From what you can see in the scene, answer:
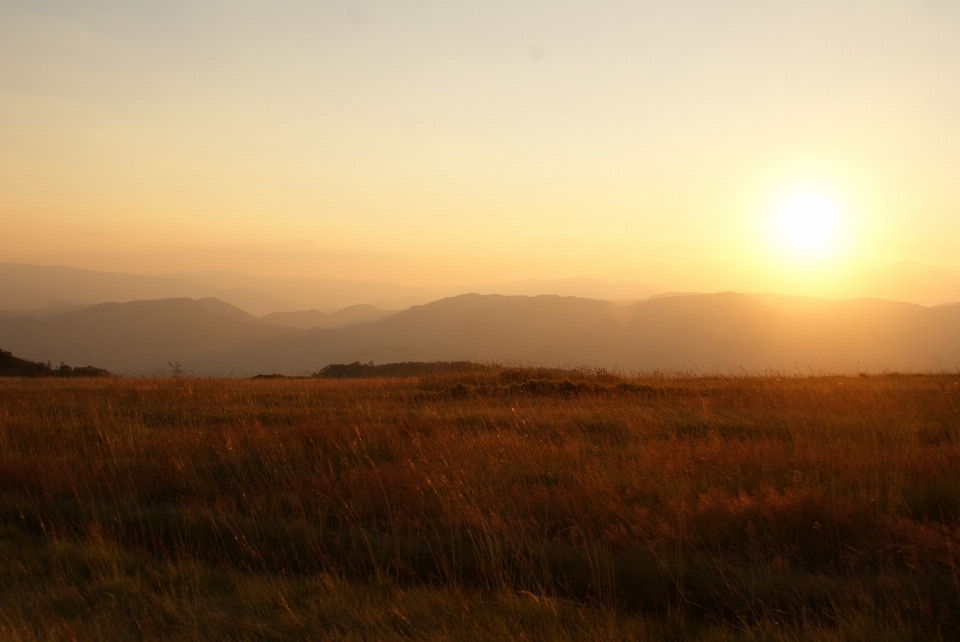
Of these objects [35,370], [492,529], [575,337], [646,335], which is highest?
[646,335]

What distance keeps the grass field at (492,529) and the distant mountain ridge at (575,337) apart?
171 feet

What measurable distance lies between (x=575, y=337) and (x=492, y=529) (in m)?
117

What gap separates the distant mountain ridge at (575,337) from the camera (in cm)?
9162

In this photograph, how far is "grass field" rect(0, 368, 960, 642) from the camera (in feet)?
14.7

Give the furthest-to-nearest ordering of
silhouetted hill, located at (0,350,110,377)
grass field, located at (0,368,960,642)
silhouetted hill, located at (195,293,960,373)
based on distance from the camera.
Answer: silhouetted hill, located at (195,293,960,373) → silhouetted hill, located at (0,350,110,377) → grass field, located at (0,368,960,642)

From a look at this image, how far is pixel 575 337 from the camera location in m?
121

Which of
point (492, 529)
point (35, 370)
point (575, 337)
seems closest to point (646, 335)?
point (575, 337)

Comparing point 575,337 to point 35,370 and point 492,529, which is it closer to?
point 35,370

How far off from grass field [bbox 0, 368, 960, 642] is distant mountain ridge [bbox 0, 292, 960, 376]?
52.2 m

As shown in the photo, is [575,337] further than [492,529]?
Yes

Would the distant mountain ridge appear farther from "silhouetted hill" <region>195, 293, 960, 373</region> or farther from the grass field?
the grass field

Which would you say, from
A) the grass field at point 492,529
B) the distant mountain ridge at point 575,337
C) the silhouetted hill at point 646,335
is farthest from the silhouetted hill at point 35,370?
the silhouetted hill at point 646,335

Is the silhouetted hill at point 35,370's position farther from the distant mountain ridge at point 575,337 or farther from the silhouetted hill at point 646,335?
the silhouetted hill at point 646,335

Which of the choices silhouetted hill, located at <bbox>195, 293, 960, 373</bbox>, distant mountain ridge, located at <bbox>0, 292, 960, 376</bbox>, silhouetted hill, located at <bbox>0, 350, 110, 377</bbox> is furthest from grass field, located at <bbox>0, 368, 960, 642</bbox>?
silhouetted hill, located at <bbox>195, 293, 960, 373</bbox>
